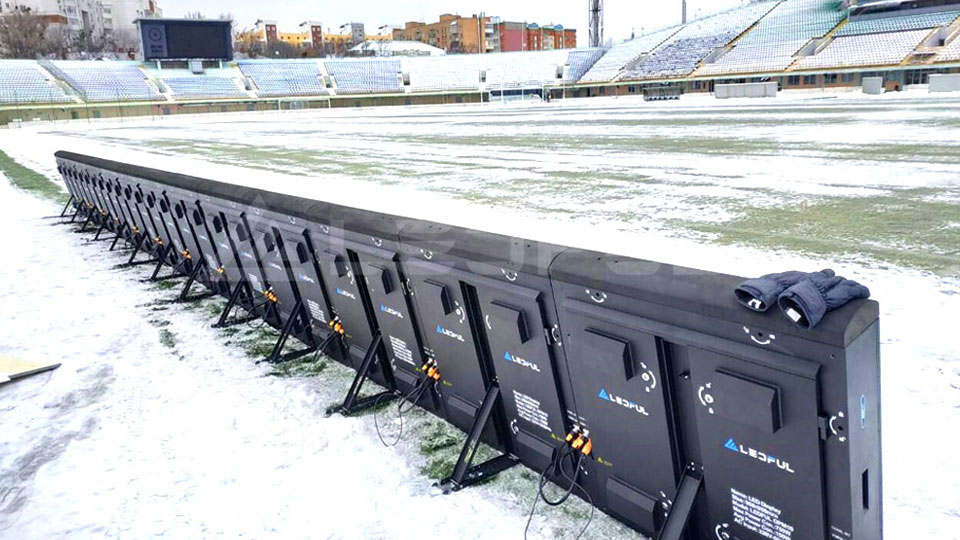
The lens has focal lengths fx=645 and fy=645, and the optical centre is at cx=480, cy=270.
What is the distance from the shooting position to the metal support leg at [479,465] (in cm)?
342

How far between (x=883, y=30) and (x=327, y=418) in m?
62.9

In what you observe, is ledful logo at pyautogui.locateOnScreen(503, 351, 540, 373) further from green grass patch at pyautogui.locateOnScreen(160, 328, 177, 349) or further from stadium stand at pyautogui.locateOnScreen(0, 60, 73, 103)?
stadium stand at pyautogui.locateOnScreen(0, 60, 73, 103)

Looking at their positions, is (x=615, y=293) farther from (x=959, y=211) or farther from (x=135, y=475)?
(x=959, y=211)

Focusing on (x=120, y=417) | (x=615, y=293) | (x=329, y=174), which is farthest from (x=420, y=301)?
(x=329, y=174)

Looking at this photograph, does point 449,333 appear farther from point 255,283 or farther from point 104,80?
point 104,80

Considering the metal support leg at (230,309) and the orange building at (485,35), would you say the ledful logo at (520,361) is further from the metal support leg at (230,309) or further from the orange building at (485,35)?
the orange building at (485,35)

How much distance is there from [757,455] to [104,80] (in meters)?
79.6

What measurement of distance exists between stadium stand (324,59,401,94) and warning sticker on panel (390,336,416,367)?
7779 cm

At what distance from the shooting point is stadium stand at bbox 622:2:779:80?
64.6m

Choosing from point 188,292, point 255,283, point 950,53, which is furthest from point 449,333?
point 950,53

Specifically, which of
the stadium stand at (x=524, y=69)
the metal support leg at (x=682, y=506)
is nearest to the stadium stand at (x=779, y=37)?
the stadium stand at (x=524, y=69)

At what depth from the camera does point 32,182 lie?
20.2 metres

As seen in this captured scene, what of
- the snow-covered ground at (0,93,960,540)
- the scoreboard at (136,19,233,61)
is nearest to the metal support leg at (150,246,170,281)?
the snow-covered ground at (0,93,960,540)

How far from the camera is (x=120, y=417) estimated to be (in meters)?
4.49
